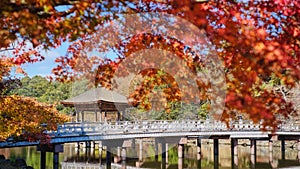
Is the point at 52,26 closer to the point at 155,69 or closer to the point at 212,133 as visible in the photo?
the point at 155,69

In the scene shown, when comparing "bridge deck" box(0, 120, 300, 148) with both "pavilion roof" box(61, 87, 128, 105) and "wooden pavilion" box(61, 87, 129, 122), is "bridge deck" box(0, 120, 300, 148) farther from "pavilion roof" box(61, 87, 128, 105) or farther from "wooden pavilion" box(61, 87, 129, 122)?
"pavilion roof" box(61, 87, 128, 105)

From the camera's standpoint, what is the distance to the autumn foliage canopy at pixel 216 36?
4.02m

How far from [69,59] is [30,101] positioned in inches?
245

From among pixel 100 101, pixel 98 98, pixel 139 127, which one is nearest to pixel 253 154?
pixel 139 127

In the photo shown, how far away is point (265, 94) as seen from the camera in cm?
452

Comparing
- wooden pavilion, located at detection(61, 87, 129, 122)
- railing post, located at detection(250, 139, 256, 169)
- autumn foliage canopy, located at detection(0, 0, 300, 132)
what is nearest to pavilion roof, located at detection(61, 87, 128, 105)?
wooden pavilion, located at detection(61, 87, 129, 122)

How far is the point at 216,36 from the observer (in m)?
4.41

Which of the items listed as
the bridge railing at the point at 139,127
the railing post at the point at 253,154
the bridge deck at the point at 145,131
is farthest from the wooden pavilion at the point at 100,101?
the railing post at the point at 253,154

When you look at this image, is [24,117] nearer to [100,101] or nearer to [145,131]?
[145,131]

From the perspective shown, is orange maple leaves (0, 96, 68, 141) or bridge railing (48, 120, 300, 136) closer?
orange maple leaves (0, 96, 68, 141)

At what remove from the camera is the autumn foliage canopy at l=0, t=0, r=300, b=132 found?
4020 millimetres

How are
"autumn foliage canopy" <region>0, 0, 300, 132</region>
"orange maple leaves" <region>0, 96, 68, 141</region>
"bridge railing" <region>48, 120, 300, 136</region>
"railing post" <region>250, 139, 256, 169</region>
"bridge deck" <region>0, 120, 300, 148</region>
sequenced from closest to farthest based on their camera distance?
"autumn foliage canopy" <region>0, 0, 300, 132</region> < "orange maple leaves" <region>0, 96, 68, 141</region> < "bridge deck" <region>0, 120, 300, 148</region> < "bridge railing" <region>48, 120, 300, 136</region> < "railing post" <region>250, 139, 256, 169</region>

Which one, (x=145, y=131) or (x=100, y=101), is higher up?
(x=100, y=101)

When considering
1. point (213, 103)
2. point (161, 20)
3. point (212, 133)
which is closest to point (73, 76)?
point (161, 20)
